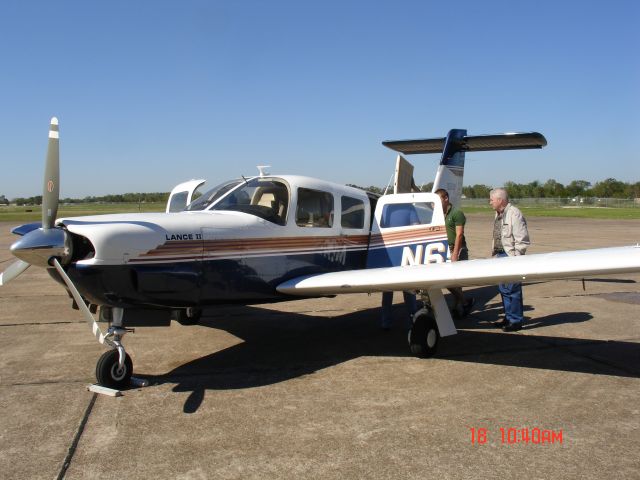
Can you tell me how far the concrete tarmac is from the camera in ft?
11.6

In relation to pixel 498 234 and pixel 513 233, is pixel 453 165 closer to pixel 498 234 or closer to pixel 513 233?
pixel 498 234

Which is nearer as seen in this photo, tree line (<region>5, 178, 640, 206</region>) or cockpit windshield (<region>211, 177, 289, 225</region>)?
cockpit windshield (<region>211, 177, 289, 225</region>)

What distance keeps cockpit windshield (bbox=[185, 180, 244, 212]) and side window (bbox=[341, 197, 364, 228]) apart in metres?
1.44

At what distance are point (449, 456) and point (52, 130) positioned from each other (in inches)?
176

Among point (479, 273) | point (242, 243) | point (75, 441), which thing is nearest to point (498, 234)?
point (479, 273)

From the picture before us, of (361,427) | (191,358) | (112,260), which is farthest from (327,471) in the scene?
(191,358)

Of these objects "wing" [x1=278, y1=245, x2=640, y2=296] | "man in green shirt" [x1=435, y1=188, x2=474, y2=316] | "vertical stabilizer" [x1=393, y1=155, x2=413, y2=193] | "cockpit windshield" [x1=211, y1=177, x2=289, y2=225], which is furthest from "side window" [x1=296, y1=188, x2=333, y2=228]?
"man in green shirt" [x1=435, y1=188, x2=474, y2=316]

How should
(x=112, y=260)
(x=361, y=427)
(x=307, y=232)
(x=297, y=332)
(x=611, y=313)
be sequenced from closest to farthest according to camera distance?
(x=361, y=427), (x=112, y=260), (x=307, y=232), (x=297, y=332), (x=611, y=313)

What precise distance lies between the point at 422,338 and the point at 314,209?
2028mm

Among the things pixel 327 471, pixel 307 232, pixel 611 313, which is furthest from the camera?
pixel 611 313

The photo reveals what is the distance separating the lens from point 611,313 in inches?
322

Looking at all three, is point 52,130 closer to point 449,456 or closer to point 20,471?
point 20,471
